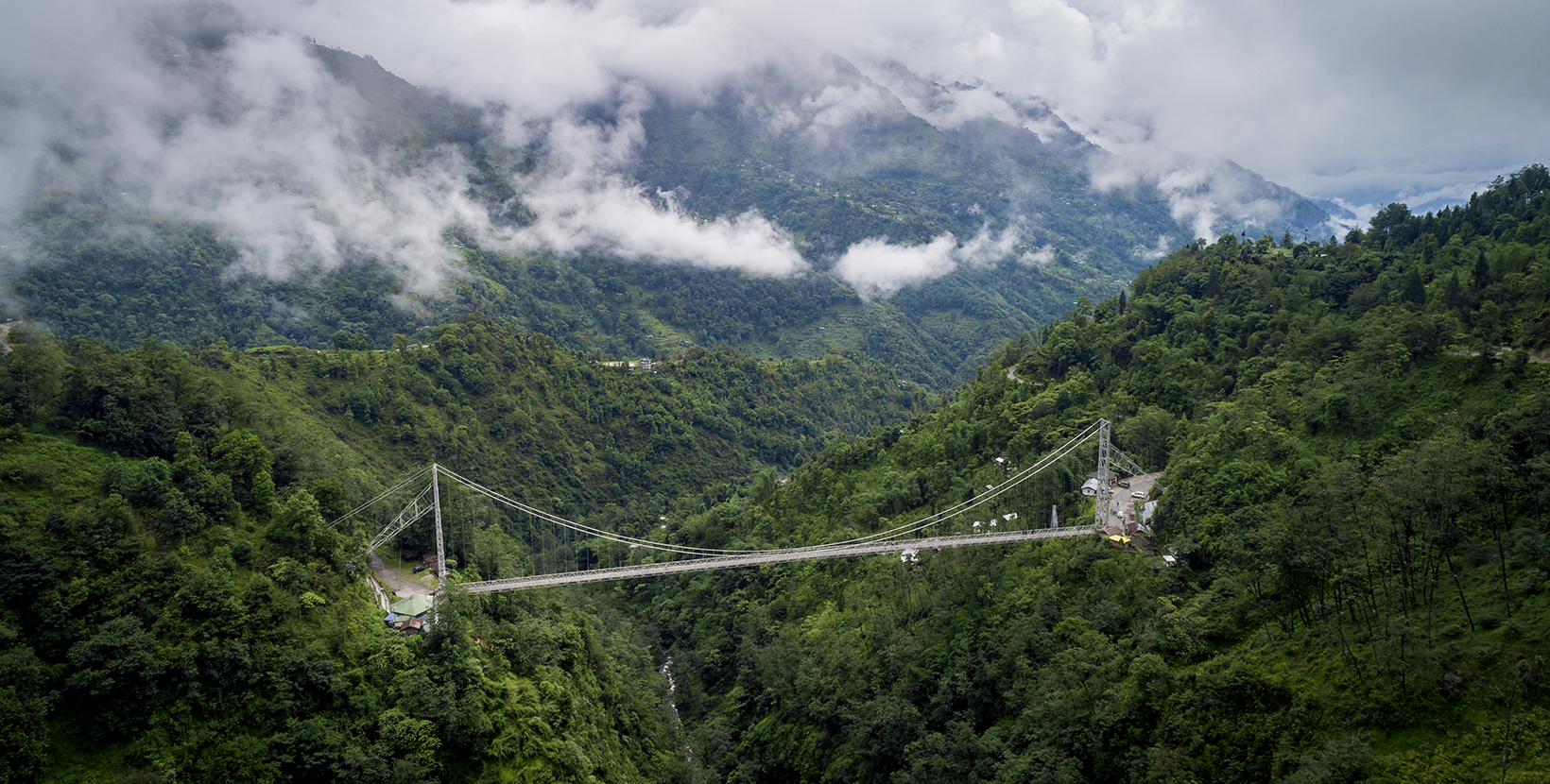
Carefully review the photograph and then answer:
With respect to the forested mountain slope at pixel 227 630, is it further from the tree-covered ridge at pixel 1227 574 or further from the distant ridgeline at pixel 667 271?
the distant ridgeline at pixel 667 271

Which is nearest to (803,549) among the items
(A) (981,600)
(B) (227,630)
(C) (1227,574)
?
(A) (981,600)

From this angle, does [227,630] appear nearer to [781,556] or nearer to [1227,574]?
[781,556]

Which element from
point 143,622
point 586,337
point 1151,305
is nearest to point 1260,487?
point 1151,305

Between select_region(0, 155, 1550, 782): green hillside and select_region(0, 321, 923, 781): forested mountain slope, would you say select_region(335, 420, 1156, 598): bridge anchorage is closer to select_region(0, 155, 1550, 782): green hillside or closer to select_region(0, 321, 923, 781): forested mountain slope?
select_region(0, 155, 1550, 782): green hillside

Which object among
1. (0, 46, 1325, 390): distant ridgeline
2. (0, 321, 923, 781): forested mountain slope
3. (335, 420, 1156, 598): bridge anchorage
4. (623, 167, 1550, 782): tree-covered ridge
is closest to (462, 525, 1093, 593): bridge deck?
(335, 420, 1156, 598): bridge anchorage

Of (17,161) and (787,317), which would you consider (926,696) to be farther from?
(787,317)
